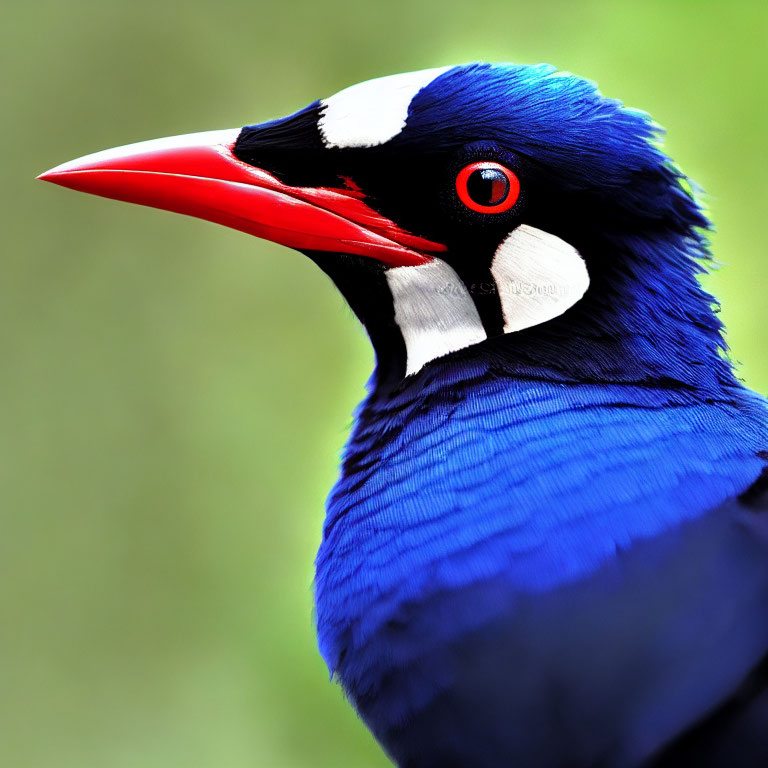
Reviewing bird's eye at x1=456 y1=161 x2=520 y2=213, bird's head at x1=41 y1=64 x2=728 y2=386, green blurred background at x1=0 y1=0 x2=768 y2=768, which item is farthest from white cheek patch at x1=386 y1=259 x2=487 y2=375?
green blurred background at x1=0 y1=0 x2=768 y2=768

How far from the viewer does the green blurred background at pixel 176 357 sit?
3984mm

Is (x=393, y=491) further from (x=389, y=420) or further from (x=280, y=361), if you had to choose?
(x=280, y=361)

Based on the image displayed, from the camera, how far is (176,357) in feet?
14.9

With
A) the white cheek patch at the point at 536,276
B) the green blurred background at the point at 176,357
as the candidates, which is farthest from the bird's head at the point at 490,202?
the green blurred background at the point at 176,357

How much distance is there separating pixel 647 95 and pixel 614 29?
0.39 m

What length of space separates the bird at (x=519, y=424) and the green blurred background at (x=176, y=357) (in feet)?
7.18

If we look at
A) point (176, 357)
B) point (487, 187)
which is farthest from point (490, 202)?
point (176, 357)

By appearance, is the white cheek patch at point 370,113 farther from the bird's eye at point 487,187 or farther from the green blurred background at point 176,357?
the green blurred background at point 176,357

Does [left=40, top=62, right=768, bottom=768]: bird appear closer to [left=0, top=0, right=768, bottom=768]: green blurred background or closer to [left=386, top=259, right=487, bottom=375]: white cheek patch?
[left=386, top=259, right=487, bottom=375]: white cheek patch

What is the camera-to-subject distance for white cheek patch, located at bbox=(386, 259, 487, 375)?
168cm

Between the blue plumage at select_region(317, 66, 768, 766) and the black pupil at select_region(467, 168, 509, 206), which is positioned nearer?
the blue plumage at select_region(317, 66, 768, 766)

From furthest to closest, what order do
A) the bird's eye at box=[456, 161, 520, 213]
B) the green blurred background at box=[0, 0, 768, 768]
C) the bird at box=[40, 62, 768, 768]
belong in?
the green blurred background at box=[0, 0, 768, 768]
the bird's eye at box=[456, 161, 520, 213]
the bird at box=[40, 62, 768, 768]

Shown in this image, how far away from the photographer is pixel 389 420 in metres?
1.67

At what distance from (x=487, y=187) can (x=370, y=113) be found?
0.64ft
